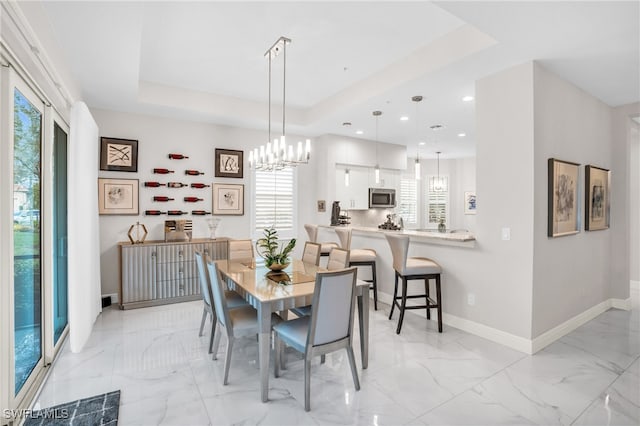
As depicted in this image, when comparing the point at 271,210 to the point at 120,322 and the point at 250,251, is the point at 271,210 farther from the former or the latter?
the point at 120,322

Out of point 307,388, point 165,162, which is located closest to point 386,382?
point 307,388

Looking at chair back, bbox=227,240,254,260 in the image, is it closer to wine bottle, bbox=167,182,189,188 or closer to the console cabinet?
the console cabinet

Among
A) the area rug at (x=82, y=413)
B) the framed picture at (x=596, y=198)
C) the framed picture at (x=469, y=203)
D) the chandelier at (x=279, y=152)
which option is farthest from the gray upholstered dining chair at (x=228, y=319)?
the framed picture at (x=469, y=203)

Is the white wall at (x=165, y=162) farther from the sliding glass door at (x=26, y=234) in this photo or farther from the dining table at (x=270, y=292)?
the dining table at (x=270, y=292)

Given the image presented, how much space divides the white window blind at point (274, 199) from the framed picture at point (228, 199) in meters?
0.30

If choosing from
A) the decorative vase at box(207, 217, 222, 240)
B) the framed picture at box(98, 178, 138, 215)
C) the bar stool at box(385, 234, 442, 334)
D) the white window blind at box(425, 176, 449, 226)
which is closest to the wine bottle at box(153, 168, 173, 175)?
the framed picture at box(98, 178, 138, 215)

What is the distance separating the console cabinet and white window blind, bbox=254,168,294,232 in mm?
1127

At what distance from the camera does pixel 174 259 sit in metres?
4.66

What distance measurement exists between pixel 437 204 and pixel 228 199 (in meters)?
6.33

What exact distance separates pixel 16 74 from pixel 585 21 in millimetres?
4005

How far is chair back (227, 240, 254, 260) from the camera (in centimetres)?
414

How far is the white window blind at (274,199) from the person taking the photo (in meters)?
5.80

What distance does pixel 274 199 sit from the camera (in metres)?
5.93

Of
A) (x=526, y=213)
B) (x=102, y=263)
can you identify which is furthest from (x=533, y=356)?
(x=102, y=263)
